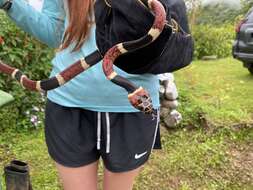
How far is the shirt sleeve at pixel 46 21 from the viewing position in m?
1.97

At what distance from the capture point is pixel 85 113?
2.04 m

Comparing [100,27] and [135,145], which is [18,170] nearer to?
[135,145]

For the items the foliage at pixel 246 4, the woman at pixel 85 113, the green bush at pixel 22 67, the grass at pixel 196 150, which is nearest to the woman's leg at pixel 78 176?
the woman at pixel 85 113

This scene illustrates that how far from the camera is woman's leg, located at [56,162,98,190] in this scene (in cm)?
211

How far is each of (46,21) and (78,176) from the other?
2.03 ft

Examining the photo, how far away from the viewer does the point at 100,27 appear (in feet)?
5.70

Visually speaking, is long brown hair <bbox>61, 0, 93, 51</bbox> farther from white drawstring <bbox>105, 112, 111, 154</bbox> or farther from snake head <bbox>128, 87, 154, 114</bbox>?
snake head <bbox>128, 87, 154, 114</bbox>

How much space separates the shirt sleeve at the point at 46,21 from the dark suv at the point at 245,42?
175 inches

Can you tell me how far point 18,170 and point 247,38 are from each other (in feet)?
14.7

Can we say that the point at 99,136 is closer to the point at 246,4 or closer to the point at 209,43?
the point at 209,43

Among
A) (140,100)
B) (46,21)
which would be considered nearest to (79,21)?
(46,21)

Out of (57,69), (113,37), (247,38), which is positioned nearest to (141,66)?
(113,37)

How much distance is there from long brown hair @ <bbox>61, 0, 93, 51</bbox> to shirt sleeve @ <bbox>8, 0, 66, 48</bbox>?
0.45 ft

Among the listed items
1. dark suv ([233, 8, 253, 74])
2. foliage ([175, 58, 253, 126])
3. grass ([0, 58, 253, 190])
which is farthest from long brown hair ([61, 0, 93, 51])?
dark suv ([233, 8, 253, 74])
